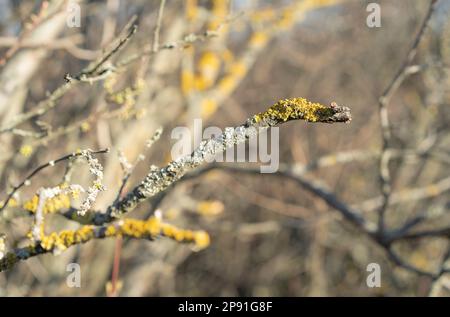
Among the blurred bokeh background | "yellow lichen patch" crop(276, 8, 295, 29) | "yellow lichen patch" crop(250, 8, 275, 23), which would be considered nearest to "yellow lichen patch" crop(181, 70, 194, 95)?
the blurred bokeh background

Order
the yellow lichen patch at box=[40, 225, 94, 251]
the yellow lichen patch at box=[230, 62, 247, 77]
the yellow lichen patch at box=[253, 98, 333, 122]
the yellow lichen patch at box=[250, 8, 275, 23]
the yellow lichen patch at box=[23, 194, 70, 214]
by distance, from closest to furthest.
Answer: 1. the yellow lichen patch at box=[253, 98, 333, 122]
2. the yellow lichen patch at box=[40, 225, 94, 251]
3. the yellow lichen patch at box=[23, 194, 70, 214]
4. the yellow lichen patch at box=[250, 8, 275, 23]
5. the yellow lichen patch at box=[230, 62, 247, 77]

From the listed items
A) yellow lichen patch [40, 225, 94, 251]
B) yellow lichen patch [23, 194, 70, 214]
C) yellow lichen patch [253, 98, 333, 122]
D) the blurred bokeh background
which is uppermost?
the blurred bokeh background

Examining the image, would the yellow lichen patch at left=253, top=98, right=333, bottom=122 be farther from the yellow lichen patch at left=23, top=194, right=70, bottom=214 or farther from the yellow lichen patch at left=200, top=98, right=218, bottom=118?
the yellow lichen patch at left=200, top=98, right=218, bottom=118

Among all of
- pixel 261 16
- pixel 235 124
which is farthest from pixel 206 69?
pixel 235 124

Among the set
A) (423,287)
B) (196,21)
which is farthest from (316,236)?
(196,21)
